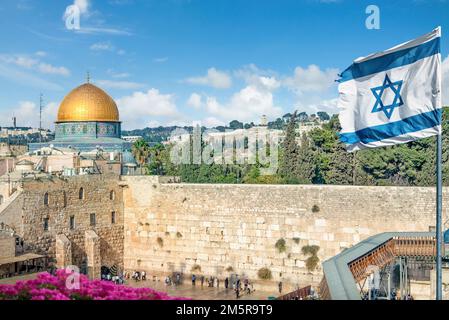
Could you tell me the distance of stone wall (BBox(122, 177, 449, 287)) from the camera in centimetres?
2220

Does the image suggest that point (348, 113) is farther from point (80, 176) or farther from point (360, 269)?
point (80, 176)

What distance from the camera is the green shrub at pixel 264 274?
24094 millimetres

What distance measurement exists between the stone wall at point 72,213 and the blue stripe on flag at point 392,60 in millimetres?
15548

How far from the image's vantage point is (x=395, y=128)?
29.4 feet

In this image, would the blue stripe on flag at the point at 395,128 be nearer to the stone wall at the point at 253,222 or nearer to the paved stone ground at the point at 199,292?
the stone wall at the point at 253,222

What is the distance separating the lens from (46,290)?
27.1 ft

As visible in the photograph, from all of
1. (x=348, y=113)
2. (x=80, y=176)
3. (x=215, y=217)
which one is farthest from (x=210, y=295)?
(x=348, y=113)

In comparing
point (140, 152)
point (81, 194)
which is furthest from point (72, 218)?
point (140, 152)

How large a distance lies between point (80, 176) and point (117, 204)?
2250mm

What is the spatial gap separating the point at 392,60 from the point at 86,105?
31837 millimetres

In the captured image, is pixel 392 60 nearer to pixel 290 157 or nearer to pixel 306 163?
pixel 306 163

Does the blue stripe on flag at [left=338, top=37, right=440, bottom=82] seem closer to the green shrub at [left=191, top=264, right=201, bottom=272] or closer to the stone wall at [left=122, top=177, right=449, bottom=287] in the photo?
the stone wall at [left=122, top=177, right=449, bottom=287]

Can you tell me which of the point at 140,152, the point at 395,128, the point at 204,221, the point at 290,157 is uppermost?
the point at 140,152

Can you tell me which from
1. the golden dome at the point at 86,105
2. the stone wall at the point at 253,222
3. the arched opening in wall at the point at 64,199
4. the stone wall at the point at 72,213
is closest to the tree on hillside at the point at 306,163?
the golden dome at the point at 86,105
